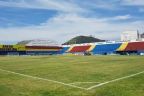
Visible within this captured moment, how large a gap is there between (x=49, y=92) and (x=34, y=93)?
747mm

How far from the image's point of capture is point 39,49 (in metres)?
178

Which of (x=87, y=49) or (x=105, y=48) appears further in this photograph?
(x=87, y=49)

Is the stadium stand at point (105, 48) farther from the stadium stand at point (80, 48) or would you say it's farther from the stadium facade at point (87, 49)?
the stadium stand at point (80, 48)

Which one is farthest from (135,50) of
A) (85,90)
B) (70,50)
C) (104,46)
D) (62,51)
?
(85,90)

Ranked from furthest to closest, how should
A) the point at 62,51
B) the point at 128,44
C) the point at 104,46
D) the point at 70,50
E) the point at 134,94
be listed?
the point at 62,51, the point at 70,50, the point at 104,46, the point at 128,44, the point at 134,94

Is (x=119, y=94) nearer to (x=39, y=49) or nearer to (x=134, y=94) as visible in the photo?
(x=134, y=94)

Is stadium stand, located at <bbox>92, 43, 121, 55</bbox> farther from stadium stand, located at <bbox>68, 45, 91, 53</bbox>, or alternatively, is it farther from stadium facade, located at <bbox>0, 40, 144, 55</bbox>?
stadium stand, located at <bbox>68, 45, 91, 53</bbox>

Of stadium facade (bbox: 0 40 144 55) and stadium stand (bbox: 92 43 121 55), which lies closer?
stadium facade (bbox: 0 40 144 55)

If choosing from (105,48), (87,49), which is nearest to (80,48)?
(87,49)

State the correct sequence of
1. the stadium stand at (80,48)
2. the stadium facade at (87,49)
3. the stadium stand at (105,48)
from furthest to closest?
the stadium stand at (80,48), the stadium stand at (105,48), the stadium facade at (87,49)

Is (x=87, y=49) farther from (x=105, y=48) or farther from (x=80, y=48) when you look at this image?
(x=105, y=48)

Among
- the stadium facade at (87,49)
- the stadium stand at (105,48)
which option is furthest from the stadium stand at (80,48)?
the stadium stand at (105,48)

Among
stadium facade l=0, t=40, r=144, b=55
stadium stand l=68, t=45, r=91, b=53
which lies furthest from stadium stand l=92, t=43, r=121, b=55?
stadium stand l=68, t=45, r=91, b=53

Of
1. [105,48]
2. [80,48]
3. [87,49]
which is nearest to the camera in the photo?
[105,48]
